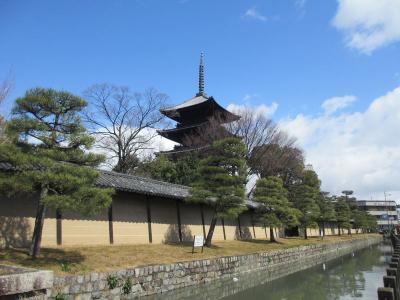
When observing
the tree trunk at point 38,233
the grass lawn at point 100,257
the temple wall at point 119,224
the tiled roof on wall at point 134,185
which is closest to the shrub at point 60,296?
the grass lawn at point 100,257

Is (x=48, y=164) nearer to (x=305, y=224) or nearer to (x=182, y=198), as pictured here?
(x=182, y=198)

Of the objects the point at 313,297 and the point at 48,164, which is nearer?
the point at 48,164

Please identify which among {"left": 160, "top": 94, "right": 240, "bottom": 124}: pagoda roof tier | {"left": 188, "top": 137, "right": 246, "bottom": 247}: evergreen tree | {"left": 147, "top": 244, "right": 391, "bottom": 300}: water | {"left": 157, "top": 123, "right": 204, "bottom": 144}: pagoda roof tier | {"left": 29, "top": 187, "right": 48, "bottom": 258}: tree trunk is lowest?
{"left": 147, "top": 244, "right": 391, "bottom": 300}: water

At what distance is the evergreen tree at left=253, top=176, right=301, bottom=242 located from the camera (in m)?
30.9

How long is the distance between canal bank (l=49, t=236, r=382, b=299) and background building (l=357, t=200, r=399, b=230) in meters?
108

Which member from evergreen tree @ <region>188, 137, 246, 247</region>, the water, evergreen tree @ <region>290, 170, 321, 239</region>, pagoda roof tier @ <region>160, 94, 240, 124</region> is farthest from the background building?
evergreen tree @ <region>188, 137, 246, 247</region>

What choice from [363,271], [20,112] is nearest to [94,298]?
[20,112]

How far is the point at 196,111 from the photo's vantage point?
50.3 metres

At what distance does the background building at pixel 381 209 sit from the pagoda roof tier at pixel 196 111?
92998 mm

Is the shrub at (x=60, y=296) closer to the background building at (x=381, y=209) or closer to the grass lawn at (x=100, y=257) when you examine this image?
the grass lawn at (x=100, y=257)

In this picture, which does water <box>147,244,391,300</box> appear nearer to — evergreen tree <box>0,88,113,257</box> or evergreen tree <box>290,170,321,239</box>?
evergreen tree <box>0,88,113,257</box>

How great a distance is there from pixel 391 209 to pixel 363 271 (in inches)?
4751

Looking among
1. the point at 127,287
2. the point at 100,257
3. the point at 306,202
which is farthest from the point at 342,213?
the point at 127,287

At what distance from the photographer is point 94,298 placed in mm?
12406
